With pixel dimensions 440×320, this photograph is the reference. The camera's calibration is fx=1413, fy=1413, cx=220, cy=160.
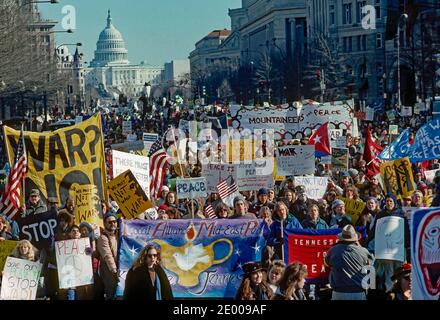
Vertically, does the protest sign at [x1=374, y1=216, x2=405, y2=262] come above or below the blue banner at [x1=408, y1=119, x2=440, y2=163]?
below

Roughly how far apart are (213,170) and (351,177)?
1.92 m

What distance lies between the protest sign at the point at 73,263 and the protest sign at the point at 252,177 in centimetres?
694

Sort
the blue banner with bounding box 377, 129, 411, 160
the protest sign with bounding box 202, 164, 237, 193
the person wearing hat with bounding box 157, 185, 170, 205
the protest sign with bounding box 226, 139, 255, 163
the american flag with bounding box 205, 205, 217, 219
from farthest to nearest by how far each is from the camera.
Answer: the protest sign with bounding box 226, 139, 255, 163, the blue banner with bounding box 377, 129, 411, 160, the protest sign with bounding box 202, 164, 237, 193, the person wearing hat with bounding box 157, 185, 170, 205, the american flag with bounding box 205, 205, 217, 219

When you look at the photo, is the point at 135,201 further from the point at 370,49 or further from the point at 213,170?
the point at 370,49

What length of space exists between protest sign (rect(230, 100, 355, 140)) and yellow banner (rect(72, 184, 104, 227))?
48.6 feet

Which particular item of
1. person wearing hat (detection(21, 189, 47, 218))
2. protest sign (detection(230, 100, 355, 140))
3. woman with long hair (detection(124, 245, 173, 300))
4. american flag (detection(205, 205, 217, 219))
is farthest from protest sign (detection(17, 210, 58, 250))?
protest sign (detection(230, 100, 355, 140))

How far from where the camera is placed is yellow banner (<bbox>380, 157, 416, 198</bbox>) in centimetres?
1744

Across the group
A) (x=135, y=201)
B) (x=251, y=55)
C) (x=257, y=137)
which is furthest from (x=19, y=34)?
(x=251, y=55)

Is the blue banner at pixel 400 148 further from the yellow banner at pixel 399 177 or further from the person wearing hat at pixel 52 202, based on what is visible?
the person wearing hat at pixel 52 202

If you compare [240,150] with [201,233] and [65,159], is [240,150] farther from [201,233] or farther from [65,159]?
[201,233]

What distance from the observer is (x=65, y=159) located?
1492cm

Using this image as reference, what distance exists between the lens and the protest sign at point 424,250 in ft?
32.3

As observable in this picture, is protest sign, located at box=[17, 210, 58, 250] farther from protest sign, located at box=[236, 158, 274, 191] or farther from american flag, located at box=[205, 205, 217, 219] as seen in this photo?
protest sign, located at box=[236, 158, 274, 191]

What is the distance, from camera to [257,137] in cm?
2430
